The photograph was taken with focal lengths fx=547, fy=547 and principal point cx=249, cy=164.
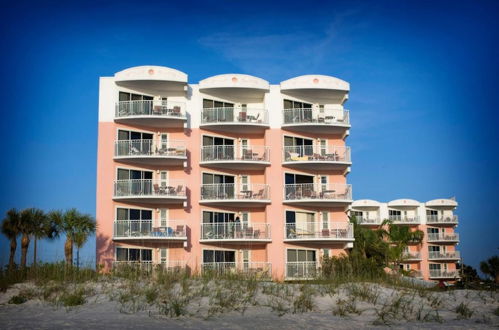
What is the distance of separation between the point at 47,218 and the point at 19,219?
87.2 inches

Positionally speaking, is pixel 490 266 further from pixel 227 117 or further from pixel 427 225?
pixel 227 117

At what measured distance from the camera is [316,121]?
42.9 meters

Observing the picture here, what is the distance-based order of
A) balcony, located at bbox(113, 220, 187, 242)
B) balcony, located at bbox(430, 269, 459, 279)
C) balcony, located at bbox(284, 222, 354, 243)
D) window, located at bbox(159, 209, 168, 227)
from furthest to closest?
1. balcony, located at bbox(430, 269, 459, 279)
2. balcony, located at bbox(284, 222, 354, 243)
3. window, located at bbox(159, 209, 168, 227)
4. balcony, located at bbox(113, 220, 187, 242)

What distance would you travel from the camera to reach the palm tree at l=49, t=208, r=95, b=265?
3597 cm

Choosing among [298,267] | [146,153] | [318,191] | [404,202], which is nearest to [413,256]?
[404,202]

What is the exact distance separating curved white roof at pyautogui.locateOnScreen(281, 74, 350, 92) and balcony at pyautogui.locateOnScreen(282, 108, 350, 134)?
6.01 feet

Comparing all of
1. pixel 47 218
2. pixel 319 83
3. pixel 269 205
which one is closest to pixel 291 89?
pixel 319 83

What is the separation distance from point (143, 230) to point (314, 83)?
56.4 feet

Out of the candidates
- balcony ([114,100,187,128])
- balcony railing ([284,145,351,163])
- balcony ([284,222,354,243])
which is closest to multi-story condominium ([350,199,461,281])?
balcony railing ([284,145,351,163])

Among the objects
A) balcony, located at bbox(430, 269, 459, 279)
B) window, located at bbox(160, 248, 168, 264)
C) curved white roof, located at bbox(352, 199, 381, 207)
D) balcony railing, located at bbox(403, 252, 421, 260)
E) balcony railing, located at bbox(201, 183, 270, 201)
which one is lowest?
balcony, located at bbox(430, 269, 459, 279)

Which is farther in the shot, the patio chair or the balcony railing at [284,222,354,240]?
the patio chair

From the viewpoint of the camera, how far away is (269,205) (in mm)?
41625

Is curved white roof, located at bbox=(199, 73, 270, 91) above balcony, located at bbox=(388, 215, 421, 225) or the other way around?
above

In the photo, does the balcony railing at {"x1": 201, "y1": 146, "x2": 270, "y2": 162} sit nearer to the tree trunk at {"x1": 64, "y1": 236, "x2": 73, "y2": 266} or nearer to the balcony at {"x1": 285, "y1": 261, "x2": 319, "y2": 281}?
the balcony at {"x1": 285, "y1": 261, "x2": 319, "y2": 281}
